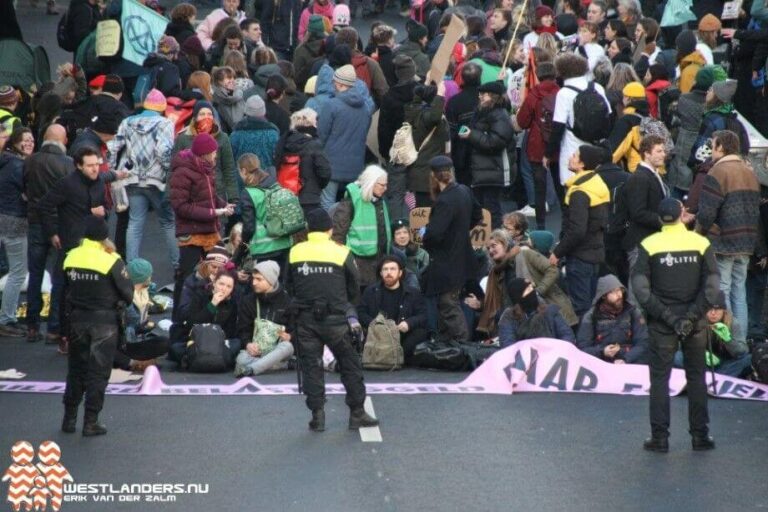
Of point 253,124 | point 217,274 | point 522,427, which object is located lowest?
point 522,427

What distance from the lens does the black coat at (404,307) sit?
15609 mm

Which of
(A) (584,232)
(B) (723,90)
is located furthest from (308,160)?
(B) (723,90)

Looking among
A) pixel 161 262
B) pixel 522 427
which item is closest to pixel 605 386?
pixel 522 427

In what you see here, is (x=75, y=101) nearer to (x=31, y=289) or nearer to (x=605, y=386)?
(x=31, y=289)

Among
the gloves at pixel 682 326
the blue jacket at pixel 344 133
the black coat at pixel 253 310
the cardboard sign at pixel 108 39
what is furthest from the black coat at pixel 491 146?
the gloves at pixel 682 326

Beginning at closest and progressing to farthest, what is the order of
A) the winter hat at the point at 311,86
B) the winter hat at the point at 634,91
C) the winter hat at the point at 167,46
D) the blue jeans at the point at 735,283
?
the blue jeans at the point at 735,283, the winter hat at the point at 634,91, the winter hat at the point at 311,86, the winter hat at the point at 167,46

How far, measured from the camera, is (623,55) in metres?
20.8

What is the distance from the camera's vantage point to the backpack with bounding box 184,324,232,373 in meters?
15.1

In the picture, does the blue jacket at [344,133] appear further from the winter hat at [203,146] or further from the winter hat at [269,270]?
the winter hat at [269,270]

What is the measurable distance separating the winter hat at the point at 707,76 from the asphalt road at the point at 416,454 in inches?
194

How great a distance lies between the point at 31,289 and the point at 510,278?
15.3 feet

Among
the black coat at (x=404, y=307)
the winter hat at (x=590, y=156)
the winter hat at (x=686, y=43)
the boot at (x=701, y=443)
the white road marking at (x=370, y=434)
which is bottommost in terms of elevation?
the boot at (x=701, y=443)

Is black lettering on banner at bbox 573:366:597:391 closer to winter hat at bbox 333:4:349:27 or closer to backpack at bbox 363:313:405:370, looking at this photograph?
backpack at bbox 363:313:405:370

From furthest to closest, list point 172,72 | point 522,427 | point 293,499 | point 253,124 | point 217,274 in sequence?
point 172,72, point 253,124, point 217,274, point 522,427, point 293,499
